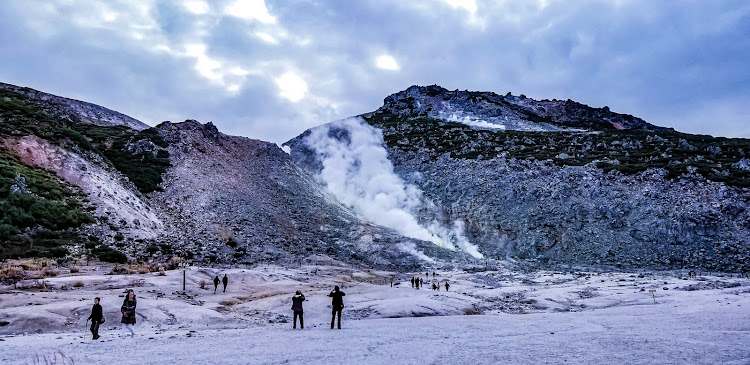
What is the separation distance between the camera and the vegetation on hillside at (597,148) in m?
66.2

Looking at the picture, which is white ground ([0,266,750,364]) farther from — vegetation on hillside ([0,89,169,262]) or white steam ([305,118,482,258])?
white steam ([305,118,482,258])

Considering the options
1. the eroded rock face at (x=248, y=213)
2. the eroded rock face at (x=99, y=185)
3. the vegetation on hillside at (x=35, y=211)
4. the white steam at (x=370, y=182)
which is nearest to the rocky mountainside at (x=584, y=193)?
the white steam at (x=370, y=182)

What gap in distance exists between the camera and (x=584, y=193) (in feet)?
207

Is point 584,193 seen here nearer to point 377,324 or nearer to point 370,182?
point 370,182

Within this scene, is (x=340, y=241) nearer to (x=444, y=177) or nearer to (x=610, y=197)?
(x=444, y=177)

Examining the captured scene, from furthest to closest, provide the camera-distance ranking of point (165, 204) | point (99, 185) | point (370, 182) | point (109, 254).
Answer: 1. point (370, 182)
2. point (165, 204)
3. point (99, 185)
4. point (109, 254)

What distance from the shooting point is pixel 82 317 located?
64.6ft

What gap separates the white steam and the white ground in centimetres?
2536

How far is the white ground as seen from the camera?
483 inches

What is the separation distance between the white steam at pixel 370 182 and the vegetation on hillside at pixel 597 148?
886 cm

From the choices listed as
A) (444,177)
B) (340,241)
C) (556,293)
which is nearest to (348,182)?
(444,177)

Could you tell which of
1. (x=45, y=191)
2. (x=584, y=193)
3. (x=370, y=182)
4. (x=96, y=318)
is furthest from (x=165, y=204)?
(x=584, y=193)

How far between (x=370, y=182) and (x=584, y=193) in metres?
41.0

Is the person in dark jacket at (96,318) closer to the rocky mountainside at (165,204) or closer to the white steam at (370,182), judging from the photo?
the rocky mountainside at (165,204)
